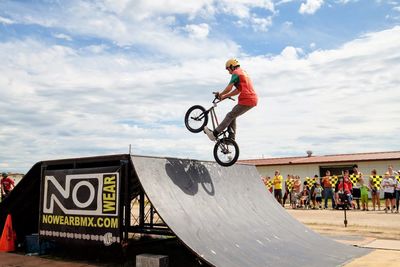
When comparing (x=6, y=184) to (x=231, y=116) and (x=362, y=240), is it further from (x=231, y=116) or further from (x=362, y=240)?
(x=362, y=240)

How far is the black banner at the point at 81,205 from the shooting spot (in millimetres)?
6488

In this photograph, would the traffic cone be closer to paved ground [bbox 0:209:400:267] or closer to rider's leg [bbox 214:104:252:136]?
paved ground [bbox 0:209:400:267]

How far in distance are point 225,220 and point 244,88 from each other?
250 cm

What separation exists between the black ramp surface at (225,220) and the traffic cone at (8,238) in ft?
12.8

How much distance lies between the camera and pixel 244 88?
24.3ft

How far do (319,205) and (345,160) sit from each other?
10684 mm

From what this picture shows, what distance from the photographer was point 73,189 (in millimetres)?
7141

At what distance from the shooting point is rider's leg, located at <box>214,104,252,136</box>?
7.50m

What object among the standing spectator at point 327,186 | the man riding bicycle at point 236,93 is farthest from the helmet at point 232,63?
the standing spectator at point 327,186

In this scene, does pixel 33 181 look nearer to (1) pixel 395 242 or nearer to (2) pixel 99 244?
(2) pixel 99 244

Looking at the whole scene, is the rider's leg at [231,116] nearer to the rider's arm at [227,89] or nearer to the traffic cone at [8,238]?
the rider's arm at [227,89]

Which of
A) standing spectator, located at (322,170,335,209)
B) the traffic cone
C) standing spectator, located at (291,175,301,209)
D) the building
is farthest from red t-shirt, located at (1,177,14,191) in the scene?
the building

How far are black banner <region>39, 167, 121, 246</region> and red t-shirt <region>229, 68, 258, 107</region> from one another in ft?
9.00

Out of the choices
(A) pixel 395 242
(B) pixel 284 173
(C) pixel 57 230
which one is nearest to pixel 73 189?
(C) pixel 57 230
